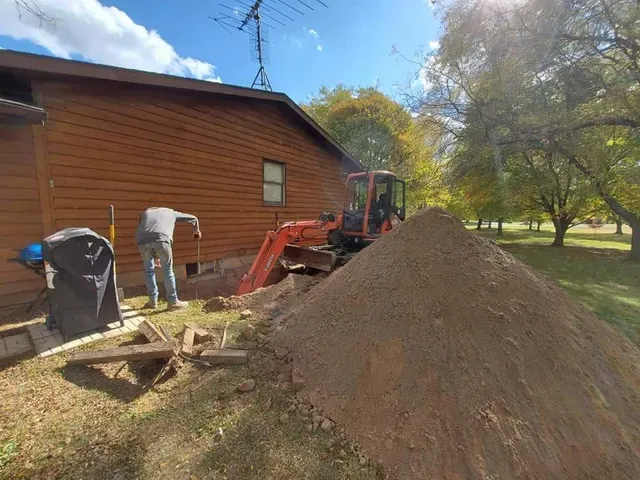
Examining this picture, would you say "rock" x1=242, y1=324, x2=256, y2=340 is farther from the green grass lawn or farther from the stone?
the green grass lawn

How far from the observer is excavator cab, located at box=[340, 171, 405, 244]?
19.3 feet

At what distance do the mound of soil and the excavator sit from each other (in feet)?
2.24

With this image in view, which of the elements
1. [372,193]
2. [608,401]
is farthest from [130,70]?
[608,401]

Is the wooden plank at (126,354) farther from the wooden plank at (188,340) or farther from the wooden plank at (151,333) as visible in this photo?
the wooden plank at (151,333)

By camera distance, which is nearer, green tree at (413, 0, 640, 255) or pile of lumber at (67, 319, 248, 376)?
pile of lumber at (67, 319, 248, 376)

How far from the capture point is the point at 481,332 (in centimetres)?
231

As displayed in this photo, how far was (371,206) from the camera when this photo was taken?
5.99 metres

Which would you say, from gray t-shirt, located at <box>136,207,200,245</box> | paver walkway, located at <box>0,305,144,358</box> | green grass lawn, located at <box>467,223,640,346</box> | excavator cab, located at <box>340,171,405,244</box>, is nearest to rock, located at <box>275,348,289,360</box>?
paver walkway, located at <box>0,305,144,358</box>

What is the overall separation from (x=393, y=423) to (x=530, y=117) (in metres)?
8.12

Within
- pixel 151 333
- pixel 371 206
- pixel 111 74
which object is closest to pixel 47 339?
pixel 151 333

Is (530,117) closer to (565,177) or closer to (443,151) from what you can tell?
(443,151)

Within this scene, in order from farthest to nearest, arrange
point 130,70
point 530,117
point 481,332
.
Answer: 1. point 530,117
2. point 130,70
3. point 481,332

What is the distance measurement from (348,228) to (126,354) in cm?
449

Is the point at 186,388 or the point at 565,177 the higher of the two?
the point at 565,177
